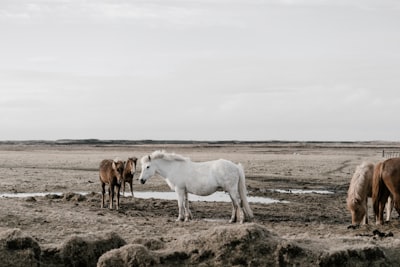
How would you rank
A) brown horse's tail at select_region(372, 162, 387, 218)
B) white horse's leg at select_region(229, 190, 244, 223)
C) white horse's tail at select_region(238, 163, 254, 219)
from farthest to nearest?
1. white horse's tail at select_region(238, 163, 254, 219)
2. white horse's leg at select_region(229, 190, 244, 223)
3. brown horse's tail at select_region(372, 162, 387, 218)

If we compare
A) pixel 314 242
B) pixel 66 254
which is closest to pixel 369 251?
pixel 314 242

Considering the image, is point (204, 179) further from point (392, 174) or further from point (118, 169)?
point (392, 174)

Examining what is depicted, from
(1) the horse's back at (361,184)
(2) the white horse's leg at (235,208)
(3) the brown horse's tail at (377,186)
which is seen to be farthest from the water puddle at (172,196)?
(3) the brown horse's tail at (377,186)

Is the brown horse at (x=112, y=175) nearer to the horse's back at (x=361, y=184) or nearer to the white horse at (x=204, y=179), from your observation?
the white horse at (x=204, y=179)

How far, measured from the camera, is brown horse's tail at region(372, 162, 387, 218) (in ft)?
44.5

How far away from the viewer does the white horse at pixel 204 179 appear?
A: 15.4 metres

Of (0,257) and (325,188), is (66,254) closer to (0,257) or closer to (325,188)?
(0,257)

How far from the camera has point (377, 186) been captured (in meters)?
13.6

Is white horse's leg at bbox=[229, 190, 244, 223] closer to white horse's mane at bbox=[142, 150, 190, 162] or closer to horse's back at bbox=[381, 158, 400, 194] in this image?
white horse's mane at bbox=[142, 150, 190, 162]

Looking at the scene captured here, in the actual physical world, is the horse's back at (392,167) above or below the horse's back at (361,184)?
above

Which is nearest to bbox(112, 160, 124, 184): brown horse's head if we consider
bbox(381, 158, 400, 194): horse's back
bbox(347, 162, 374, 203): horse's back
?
bbox(347, 162, 374, 203): horse's back

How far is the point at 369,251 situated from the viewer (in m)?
8.99

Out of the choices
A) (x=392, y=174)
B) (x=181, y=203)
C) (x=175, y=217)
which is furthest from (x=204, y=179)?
(x=392, y=174)

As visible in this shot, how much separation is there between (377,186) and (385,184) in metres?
0.23
